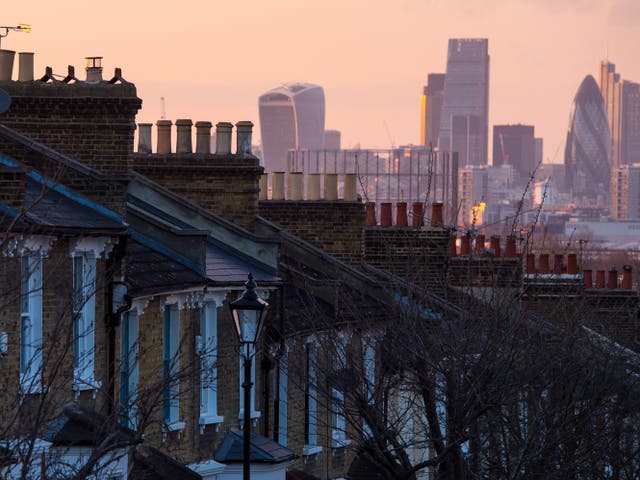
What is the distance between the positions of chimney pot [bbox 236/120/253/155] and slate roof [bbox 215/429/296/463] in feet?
18.6

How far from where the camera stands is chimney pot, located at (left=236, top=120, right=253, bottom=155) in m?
30.7

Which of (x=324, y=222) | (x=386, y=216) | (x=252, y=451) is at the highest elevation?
(x=386, y=216)

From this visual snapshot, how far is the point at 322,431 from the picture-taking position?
98.9ft

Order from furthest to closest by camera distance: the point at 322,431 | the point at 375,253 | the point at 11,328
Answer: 1. the point at 375,253
2. the point at 322,431
3. the point at 11,328

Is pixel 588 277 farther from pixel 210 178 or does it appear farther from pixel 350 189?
pixel 210 178

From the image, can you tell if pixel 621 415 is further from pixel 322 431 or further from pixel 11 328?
pixel 11 328

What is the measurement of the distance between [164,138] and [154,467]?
30.8 ft

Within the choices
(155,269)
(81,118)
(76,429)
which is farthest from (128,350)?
(81,118)

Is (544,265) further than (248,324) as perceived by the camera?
Yes

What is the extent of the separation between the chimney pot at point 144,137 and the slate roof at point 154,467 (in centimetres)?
856

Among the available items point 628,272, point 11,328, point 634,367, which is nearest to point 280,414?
point 634,367

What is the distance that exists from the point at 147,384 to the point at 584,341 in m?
11.7

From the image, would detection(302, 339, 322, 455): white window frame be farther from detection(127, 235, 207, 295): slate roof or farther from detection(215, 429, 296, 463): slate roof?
detection(127, 235, 207, 295): slate roof

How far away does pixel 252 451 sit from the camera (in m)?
25.5
